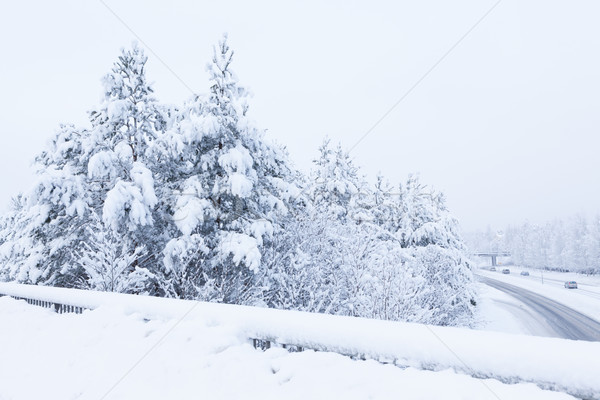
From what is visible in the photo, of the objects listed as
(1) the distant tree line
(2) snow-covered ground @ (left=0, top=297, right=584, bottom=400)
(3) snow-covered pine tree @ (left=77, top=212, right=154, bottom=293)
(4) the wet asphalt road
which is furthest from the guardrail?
(1) the distant tree line

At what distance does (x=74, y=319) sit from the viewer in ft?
16.9

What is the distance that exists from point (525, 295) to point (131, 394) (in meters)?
52.5

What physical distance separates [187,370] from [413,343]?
2.18 m

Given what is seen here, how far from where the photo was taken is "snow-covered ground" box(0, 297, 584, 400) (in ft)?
8.96

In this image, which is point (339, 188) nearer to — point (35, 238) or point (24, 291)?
point (35, 238)

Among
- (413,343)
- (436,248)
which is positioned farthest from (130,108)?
(436,248)

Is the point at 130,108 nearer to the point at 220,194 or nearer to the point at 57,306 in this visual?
the point at 220,194

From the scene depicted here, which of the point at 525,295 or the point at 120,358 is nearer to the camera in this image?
the point at 120,358

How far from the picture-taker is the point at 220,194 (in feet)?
39.1

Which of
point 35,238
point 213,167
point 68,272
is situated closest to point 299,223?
point 213,167

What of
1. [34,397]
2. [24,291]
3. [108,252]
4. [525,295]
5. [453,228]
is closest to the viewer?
[34,397]

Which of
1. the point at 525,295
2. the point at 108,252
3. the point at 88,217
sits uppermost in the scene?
the point at 88,217

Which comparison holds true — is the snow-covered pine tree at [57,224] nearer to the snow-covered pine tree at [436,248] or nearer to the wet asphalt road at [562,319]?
the snow-covered pine tree at [436,248]

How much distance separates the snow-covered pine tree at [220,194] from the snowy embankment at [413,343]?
5.85 meters
